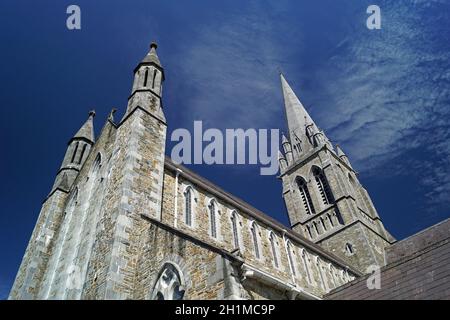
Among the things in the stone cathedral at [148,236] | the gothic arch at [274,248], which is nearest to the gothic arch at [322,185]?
the stone cathedral at [148,236]

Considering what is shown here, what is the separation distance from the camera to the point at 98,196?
12.0 meters

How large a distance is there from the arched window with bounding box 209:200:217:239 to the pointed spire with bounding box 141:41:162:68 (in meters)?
6.98

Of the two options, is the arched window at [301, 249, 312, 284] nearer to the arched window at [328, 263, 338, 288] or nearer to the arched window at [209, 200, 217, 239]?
the arched window at [328, 263, 338, 288]

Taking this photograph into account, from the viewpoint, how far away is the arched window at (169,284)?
302 inches

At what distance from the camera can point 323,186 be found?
33250mm

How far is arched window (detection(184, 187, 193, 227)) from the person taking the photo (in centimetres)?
1229

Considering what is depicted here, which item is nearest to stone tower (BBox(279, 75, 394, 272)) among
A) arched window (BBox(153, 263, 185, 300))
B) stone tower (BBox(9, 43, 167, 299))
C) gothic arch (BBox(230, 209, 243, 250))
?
gothic arch (BBox(230, 209, 243, 250))

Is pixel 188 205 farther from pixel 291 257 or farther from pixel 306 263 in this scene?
pixel 306 263

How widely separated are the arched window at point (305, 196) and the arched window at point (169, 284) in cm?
2715

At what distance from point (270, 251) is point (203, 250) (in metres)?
9.34

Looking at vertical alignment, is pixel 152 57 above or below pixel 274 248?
above

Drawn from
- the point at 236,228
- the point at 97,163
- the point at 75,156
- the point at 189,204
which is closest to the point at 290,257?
the point at 236,228

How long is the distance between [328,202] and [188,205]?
22666 millimetres
